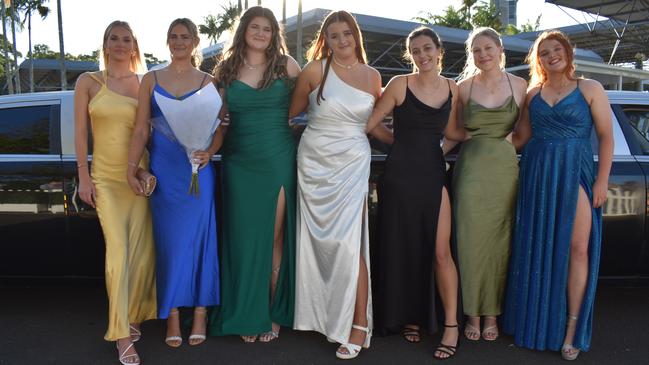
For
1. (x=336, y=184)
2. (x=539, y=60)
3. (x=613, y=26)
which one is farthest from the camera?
(x=613, y=26)

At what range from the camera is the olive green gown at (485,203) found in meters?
3.30

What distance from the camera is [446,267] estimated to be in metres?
3.32

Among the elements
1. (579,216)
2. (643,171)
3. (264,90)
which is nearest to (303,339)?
(264,90)

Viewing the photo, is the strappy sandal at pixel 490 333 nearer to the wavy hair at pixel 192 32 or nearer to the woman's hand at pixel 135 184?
the woman's hand at pixel 135 184

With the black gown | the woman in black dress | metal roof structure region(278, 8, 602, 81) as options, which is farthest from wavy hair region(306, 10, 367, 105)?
metal roof structure region(278, 8, 602, 81)

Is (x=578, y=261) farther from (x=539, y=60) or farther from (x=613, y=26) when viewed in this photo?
(x=613, y=26)

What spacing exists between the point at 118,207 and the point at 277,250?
94cm

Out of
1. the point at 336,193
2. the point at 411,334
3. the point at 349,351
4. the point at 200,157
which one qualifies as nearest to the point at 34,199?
the point at 200,157

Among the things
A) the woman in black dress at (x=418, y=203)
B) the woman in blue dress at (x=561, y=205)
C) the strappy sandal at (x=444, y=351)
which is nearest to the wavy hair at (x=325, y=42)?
the woman in black dress at (x=418, y=203)

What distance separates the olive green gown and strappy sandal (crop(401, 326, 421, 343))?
1.06ft

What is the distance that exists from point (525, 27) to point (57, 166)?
142 ft

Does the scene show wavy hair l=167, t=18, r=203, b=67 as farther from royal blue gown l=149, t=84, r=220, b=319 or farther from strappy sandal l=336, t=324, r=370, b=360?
strappy sandal l=336, t=324, r=370, b=360

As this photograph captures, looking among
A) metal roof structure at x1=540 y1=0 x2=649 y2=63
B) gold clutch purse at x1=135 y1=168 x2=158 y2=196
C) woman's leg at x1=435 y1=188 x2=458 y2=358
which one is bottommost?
woman's leg at x1=435 y1=188 x2=458 y2=358

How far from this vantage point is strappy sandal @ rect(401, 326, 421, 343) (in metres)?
3.39
